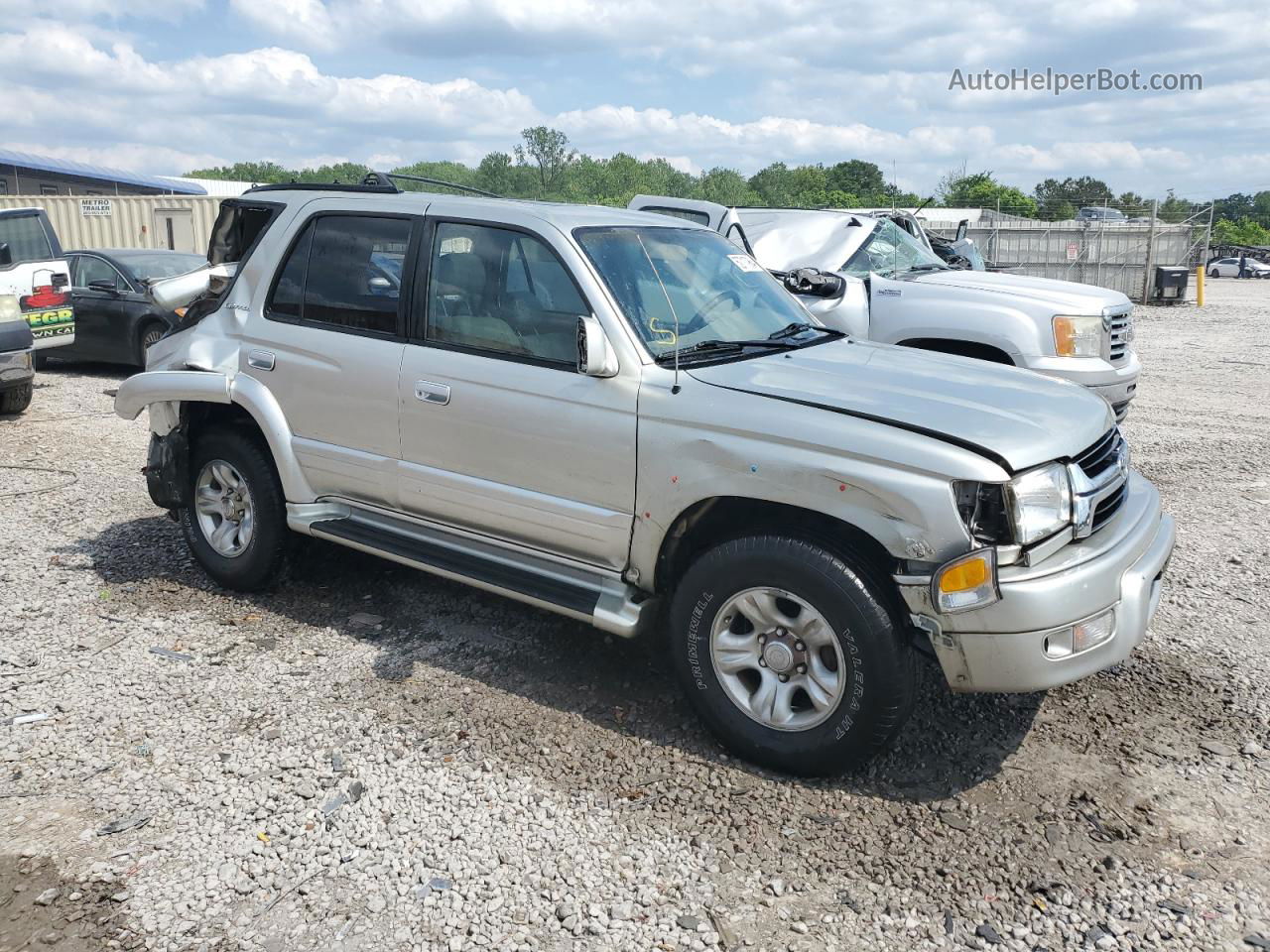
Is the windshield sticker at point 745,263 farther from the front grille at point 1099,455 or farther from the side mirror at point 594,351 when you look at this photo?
the front grille at point 1099,455

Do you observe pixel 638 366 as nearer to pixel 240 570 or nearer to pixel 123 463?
pixel 240 570

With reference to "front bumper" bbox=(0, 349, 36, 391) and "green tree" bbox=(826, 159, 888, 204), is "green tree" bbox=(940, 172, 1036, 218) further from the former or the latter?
"front bumper" bbox=(0, 349, 36, 391)

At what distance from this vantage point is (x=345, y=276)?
4.90 m

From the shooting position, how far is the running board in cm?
404

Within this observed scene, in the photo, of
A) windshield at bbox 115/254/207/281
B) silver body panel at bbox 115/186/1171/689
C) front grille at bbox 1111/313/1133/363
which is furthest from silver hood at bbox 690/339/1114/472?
windshield at bbox 115/254/207/281

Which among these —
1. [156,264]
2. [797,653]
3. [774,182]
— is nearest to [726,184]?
[774,182]

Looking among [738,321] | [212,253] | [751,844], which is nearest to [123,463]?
[212,253]

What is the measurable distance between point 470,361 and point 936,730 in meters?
2.40

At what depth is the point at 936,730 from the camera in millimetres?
4055

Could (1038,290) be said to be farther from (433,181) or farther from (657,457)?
(657,457)

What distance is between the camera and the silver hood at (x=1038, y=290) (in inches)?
292

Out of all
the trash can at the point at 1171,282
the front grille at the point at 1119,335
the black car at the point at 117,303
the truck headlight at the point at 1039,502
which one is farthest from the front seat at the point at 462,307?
the trash can at the point at 1171,282

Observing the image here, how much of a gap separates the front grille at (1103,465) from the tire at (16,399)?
996cm

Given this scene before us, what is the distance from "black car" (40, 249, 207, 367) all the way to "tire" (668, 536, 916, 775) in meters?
10.1
